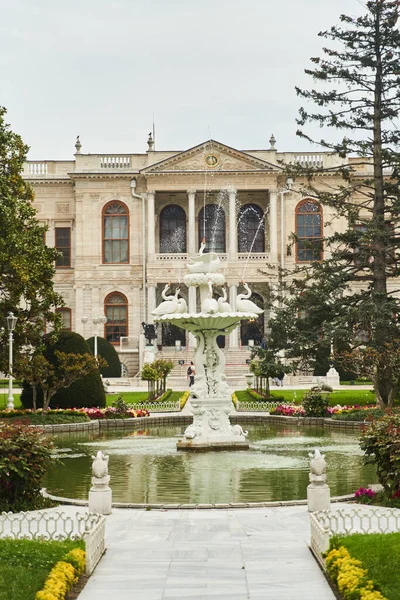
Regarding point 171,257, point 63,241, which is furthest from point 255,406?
point 63,241

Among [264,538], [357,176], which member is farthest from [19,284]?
[357,176]

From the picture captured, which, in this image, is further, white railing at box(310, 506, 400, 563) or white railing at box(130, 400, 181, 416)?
white railing at box(130, 400, 181, 416)

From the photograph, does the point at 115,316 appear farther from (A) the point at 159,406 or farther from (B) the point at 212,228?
(A) the point at 159,406

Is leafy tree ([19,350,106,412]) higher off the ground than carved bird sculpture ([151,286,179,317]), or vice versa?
carved bird sculpture ([151,286,179,317])

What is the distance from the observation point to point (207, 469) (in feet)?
50.1

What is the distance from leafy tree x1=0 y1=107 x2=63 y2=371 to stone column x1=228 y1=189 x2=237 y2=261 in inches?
1013

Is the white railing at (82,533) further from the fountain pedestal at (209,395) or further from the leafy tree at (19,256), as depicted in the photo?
the leafy tree at (19,256)

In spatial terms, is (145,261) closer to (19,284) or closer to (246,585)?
(19,284)

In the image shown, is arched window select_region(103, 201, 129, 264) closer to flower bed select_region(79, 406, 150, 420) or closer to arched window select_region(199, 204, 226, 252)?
arched window select_region(199, 204, 226, 252)

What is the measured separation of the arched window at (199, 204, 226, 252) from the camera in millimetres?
55438

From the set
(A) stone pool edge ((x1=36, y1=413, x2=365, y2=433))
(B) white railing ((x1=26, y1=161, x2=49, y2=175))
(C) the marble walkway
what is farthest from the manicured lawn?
(B) white railing ((x1=26, y1=161, x2=49, y2=175))

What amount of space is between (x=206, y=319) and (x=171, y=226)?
125 ft

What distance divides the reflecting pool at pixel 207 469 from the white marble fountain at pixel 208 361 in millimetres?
488

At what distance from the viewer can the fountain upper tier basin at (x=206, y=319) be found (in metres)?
18.3
